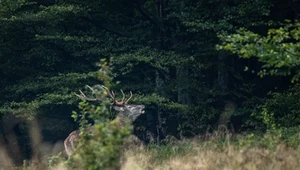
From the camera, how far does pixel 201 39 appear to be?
16938 mm

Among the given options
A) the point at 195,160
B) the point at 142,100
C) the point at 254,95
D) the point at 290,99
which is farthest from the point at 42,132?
the point at 195,160

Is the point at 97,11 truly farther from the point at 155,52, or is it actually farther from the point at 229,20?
the point at 229,20

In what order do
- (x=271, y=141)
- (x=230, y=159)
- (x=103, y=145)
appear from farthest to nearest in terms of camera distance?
(x=271, y=141), (x=230, y=159), (x=103, y=145)

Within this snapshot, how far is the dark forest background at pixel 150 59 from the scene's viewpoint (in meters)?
16.0

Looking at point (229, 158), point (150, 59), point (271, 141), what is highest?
point (150, 59)

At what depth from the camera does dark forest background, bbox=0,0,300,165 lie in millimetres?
16031

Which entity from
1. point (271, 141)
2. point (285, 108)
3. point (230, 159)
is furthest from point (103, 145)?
point (285, 108)

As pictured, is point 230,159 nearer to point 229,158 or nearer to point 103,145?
point 229,158

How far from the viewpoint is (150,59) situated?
1598 centimetres

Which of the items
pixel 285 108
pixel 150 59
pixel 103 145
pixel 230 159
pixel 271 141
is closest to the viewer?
pixel 103 145

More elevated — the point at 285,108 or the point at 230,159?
the point at 230,159

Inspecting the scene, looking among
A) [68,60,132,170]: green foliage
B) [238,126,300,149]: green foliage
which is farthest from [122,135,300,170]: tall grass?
[68,60,132,170]: green foliage

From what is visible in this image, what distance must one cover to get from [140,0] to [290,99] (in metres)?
5.39

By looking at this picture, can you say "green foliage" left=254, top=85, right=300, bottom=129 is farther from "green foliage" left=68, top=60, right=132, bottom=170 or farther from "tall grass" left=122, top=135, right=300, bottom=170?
"green foliage" left=68, top=60, right=132, bottom=170
